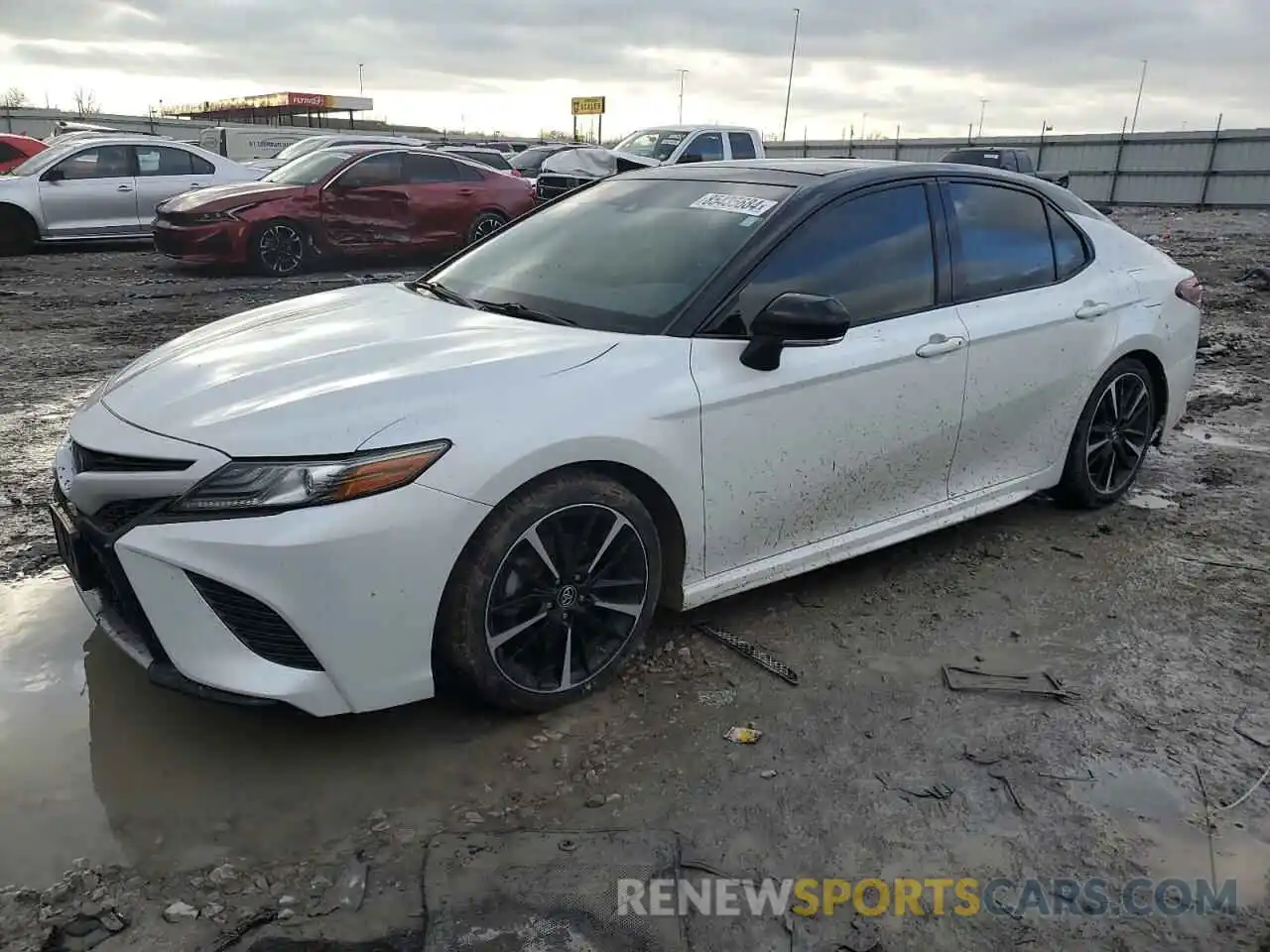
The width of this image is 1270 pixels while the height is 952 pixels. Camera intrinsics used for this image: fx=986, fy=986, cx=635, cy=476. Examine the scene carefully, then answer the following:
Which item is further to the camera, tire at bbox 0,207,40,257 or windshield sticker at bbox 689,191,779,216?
A: tire at bbox 0,207,40,257

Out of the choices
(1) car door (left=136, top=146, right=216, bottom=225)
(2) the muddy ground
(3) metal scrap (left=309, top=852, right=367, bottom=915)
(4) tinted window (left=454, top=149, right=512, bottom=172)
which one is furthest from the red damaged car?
(3) metal scrap (left=309, top=852, right=367, bottom=915)

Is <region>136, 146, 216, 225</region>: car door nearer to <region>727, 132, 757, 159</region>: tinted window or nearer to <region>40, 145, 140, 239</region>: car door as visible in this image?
<region>40, 145, 140, 239</region>: car door

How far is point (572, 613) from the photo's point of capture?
2.94 metres

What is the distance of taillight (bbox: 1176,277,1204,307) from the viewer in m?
4.80

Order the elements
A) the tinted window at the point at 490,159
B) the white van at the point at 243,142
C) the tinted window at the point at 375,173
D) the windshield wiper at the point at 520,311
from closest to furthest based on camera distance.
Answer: the windshield wiper at the point at 520,311 < the tinted window at the point at 375,173 < the tinted window at the point at 490,159 < the white van at the point at 243,142

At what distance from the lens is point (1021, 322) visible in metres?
4.02

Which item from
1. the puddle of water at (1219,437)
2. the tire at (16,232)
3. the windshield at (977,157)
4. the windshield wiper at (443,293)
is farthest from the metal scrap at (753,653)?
the windshield at (977,157)

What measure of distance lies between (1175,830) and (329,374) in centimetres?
258

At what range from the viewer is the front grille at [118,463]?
2.53 m

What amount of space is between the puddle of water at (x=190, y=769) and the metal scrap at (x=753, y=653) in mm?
857

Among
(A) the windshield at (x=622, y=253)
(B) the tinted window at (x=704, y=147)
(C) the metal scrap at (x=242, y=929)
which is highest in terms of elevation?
(B) the tinted window at (x=704, y=147)

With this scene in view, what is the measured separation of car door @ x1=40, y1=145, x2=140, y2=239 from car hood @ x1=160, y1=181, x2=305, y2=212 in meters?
1.96

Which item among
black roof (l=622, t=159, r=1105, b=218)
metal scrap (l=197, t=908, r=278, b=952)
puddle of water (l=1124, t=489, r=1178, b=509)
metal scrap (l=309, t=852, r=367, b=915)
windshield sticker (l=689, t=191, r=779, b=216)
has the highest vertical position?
black roof (l=622, t=159, r=1105, b=218)

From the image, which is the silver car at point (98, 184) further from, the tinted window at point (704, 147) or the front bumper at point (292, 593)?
the front bumper at point (292, 593)
